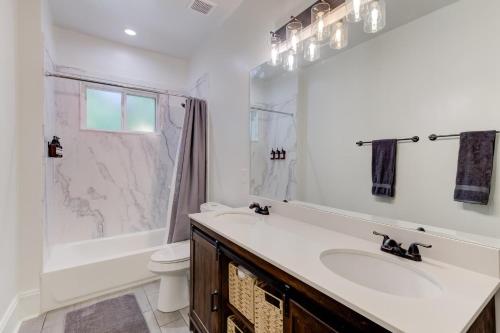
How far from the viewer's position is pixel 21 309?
1.86 metres

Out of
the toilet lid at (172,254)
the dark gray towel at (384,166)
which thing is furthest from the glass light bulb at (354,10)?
the toilet lid at (172,254)

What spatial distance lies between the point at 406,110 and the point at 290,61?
3.09 ft

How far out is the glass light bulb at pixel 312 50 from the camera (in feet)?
5.17

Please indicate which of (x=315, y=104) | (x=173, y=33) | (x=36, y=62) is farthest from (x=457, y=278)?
(x=173, y=33)

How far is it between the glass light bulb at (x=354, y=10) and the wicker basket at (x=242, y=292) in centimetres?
149

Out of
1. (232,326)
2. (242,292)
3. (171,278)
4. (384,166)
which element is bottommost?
(171,278)

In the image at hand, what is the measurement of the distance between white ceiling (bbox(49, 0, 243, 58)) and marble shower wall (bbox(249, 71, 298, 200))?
1.07 m

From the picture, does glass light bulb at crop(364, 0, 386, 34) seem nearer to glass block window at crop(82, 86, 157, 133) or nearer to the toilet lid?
the toilet lid

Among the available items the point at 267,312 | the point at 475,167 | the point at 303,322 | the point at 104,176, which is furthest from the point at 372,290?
the point at 104,176

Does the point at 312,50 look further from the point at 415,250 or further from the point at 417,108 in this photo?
the point at 415,250

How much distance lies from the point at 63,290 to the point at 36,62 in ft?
6.38

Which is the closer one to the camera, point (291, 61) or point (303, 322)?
point (303, 322)

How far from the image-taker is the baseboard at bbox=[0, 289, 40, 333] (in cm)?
168

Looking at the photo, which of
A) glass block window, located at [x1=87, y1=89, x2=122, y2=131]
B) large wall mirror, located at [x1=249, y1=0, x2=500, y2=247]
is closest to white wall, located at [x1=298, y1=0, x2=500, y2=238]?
large wall mirror, located at [x1=249, y1=0, x2=500, y2=247]
